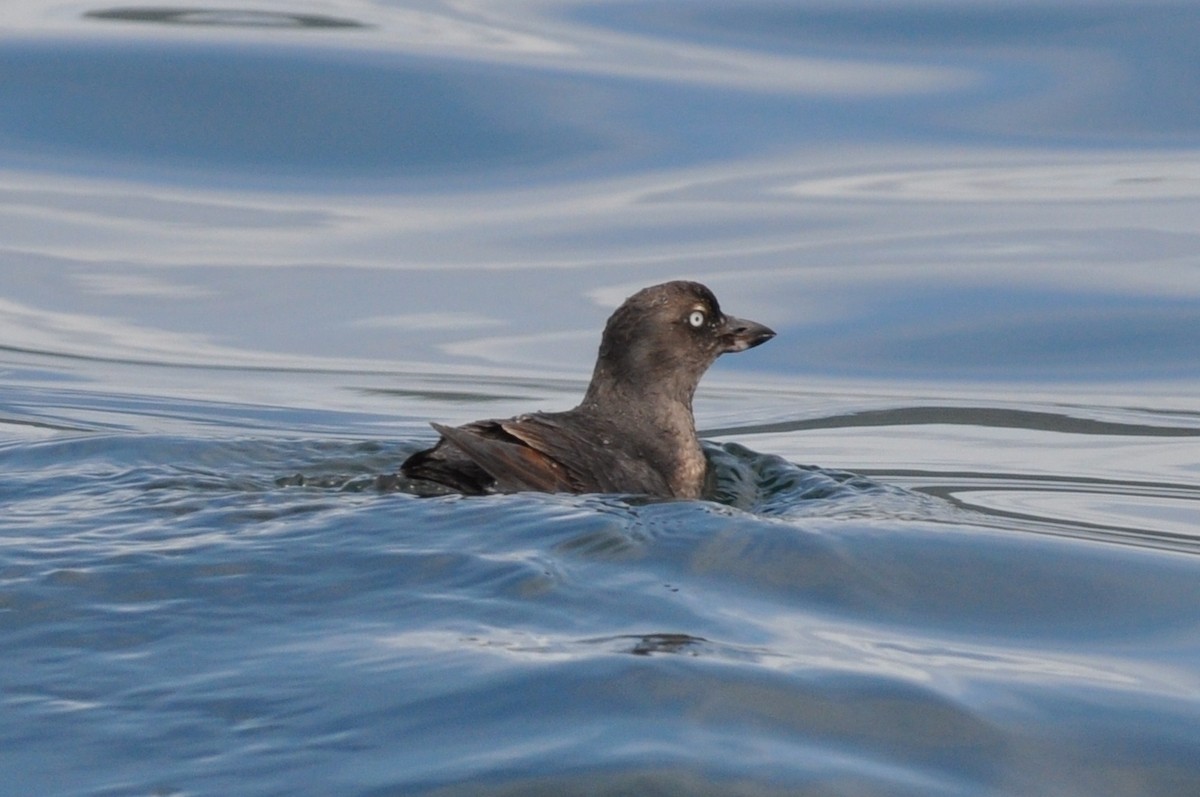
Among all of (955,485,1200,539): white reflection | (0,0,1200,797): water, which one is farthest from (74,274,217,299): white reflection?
(955,485,1200,539): white reflection

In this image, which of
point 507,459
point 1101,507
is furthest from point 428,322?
point 507,459

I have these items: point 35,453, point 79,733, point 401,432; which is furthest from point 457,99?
point 79,733

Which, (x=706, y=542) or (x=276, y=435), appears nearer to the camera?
(x=706, y=542)

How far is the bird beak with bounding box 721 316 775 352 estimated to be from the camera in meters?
8.09

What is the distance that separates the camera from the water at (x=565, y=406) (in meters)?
4.27

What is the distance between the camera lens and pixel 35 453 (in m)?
7.45

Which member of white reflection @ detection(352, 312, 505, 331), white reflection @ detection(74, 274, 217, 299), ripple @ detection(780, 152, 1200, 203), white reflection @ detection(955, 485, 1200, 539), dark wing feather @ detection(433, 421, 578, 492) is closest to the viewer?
dark wing feather @ detection(433, 421, 578, 492)

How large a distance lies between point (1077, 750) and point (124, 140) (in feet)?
35.8

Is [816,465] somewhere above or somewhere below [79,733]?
above

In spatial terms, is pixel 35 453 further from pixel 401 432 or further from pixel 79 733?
pixel 79 733

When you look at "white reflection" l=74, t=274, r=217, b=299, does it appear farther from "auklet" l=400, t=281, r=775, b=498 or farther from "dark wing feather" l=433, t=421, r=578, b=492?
"dark wing feather" l=433, t=421, r=578, b=492

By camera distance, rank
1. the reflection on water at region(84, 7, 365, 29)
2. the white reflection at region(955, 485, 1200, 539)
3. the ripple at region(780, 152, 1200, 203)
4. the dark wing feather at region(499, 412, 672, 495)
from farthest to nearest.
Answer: the reflection on water at region(84, 7, 365, 29)
the ripple at region(780, 152, 1200, 203)
the white reflection at region(955, 485, 1200, 539)
the dark wing feather at region(499, 412, 672, 495)

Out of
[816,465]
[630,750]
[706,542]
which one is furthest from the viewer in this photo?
[816,465]

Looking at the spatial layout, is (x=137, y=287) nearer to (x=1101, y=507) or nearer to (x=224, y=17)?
(x=224, y=17)
